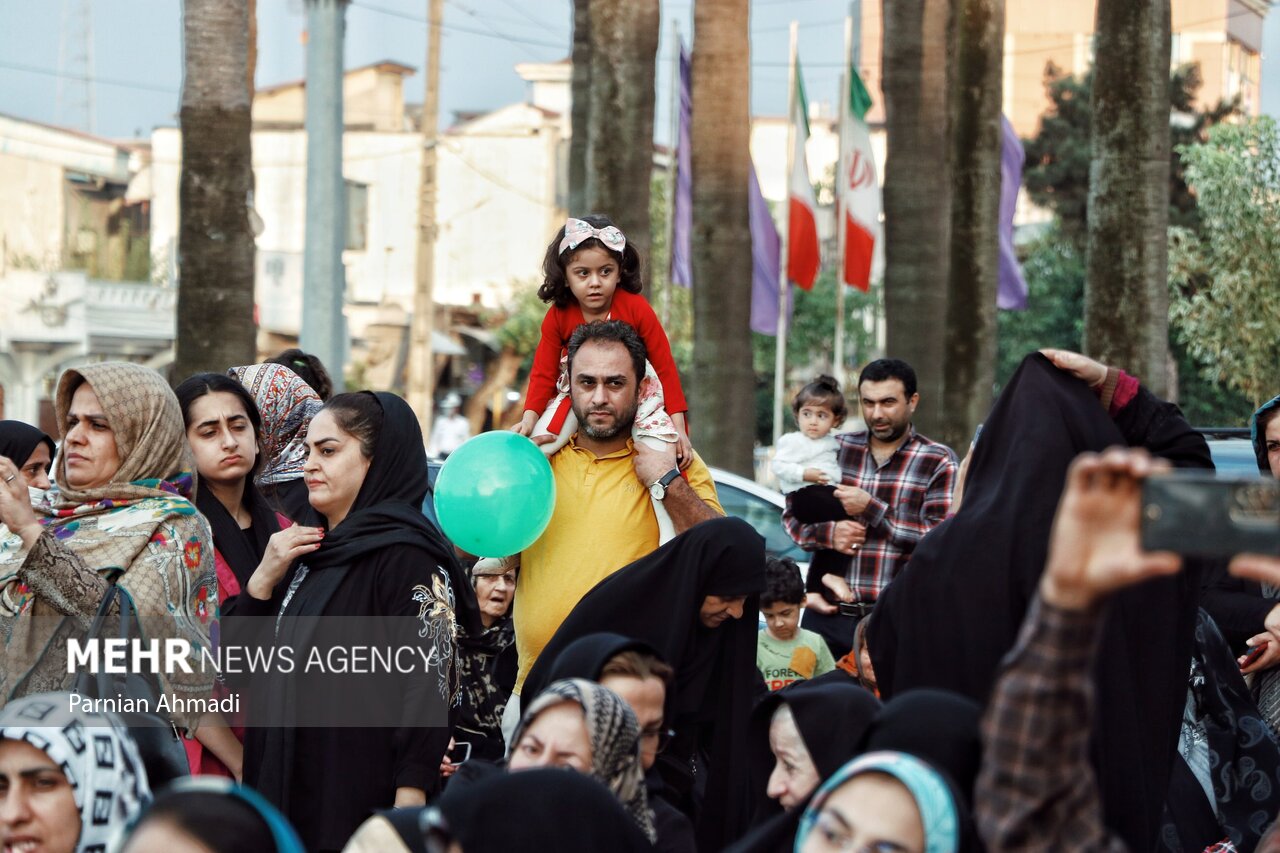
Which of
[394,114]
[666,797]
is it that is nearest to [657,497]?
[666,797]

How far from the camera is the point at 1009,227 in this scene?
58.6 ft

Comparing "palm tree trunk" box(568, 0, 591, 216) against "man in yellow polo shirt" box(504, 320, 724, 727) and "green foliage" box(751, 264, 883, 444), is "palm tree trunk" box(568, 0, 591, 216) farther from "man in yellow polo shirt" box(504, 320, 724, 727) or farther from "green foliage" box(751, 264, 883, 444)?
"green foliage" box(751, 264, 883, 444)

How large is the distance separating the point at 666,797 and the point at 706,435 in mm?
10189

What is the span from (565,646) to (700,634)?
1.38 ft

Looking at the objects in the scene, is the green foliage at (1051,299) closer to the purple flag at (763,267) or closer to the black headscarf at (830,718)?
the purple flag at (763,267)

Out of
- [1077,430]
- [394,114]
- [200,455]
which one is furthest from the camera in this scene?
[394,114]

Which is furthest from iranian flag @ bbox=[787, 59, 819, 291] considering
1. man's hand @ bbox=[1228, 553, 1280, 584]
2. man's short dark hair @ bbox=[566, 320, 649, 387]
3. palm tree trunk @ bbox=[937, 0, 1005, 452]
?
man's hand @ bbox=[1228, 553, 1280, 584]

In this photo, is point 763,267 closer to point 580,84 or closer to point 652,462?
point 580,84

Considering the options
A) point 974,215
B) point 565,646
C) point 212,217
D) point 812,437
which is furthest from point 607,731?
point 974,215

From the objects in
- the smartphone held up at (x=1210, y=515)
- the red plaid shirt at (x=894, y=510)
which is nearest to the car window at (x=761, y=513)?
the red plaid shirt at (x=894, y=510)

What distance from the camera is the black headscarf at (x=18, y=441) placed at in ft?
22.3

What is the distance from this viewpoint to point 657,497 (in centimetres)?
553

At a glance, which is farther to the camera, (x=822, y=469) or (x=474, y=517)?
(x=822, y=469)

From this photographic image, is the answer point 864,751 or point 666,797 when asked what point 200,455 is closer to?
point 666,797
